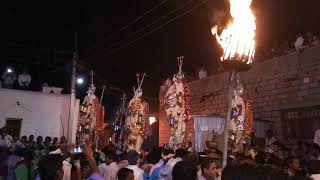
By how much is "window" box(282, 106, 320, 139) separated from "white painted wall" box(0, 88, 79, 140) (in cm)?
788

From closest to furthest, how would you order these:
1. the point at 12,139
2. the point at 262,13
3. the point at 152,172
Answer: the point at 152,172
the point at 262,13
the point at 12,139

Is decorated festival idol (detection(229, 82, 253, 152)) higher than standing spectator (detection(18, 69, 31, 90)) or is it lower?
lower

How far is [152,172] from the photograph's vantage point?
22.3ft

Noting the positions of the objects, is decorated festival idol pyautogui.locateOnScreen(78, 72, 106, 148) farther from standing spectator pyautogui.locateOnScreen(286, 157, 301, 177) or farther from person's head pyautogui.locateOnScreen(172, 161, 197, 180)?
person's head pyautogui.locateOnScreen(172, 161, 197, 180)

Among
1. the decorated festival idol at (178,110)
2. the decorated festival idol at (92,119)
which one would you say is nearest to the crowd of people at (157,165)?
the decorated festival idol at (178,110)

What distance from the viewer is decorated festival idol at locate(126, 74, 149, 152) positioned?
35.5ft

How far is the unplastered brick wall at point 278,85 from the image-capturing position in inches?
416

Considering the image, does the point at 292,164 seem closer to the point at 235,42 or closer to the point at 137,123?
the point at 235,42

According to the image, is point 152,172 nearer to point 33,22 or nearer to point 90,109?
point 90,109

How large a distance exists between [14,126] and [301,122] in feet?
34.2

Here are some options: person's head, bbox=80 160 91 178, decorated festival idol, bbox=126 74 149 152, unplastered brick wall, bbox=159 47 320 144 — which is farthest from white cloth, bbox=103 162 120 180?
unplastered brick wall, bbox=159 47 320 144

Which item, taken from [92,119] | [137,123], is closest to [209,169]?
[137,123]

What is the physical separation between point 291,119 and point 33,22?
1213cm

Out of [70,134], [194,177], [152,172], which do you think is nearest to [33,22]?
[70,134]
